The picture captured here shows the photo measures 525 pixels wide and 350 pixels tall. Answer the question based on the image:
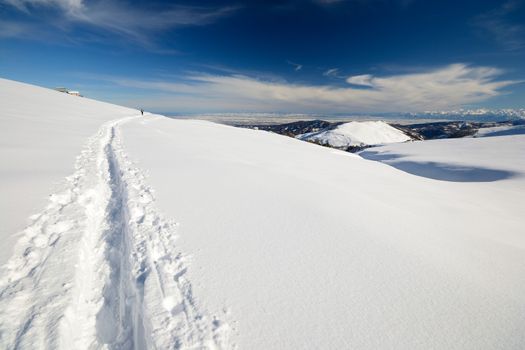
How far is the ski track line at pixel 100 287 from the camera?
8.59ft

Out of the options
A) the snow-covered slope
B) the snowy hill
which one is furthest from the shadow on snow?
the snow-covered slope

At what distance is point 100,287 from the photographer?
3398 millimetres

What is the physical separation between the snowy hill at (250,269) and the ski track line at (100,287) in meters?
0.02

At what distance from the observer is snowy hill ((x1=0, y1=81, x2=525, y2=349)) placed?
2707mm

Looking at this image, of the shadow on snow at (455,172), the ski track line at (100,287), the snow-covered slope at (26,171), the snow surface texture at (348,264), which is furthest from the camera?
the shadow on snow at (455,172)

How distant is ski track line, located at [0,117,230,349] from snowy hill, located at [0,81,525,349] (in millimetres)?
16

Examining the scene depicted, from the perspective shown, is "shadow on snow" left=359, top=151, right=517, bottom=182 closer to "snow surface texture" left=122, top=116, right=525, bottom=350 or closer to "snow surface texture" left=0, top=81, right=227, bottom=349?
"snow surface texture" left=122, top=116, right=525, bottom=350

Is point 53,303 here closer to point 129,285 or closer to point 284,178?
point 129,285

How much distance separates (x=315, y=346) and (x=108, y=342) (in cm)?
216

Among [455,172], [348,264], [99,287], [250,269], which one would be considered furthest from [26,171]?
[455,172]

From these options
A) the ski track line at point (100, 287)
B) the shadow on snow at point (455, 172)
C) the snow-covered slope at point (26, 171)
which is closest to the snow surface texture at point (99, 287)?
the ski track line at point (100, 287)

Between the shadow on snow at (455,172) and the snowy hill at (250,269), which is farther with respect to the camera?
the shadow on snow at (455,172)

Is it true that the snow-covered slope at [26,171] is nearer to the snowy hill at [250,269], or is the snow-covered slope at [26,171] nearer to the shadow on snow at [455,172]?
the snowy hill at [250,269]

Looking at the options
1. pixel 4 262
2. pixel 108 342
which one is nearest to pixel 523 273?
pixel 108 342
